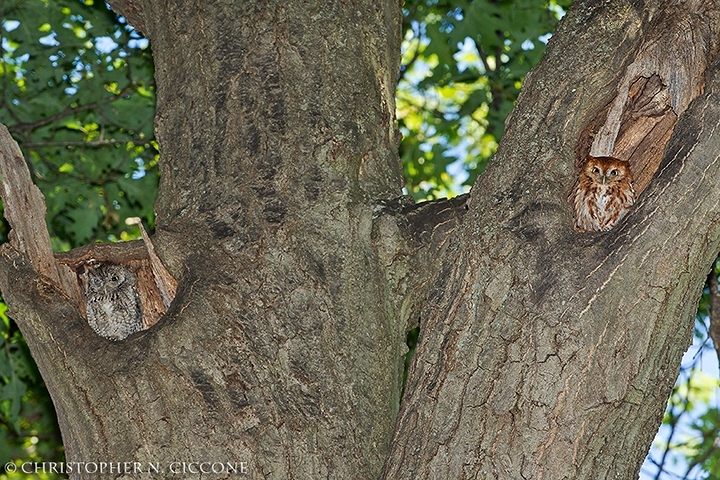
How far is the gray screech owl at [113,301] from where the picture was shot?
139 inches

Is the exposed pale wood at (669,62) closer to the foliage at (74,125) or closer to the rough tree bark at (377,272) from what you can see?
the rough tree bark at (377,272)

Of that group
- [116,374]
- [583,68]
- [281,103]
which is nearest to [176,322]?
[116,374]

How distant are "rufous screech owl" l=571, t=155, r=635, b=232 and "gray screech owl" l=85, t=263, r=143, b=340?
6.10 feet

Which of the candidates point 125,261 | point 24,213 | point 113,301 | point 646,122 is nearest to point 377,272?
point 125,261

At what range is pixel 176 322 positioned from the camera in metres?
2.58

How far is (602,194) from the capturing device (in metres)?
3.70

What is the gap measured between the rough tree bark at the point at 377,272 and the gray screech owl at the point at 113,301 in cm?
61

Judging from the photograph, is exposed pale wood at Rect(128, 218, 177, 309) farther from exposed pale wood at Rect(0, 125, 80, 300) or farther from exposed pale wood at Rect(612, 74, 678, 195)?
exposed pale wood at Rect(612, 74, 678, 195)

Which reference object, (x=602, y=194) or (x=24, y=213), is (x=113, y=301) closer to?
(x=24, y=213)

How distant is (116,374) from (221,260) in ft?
1.60

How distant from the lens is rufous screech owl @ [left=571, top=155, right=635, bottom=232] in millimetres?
3336

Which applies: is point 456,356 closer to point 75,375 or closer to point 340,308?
point 340,308

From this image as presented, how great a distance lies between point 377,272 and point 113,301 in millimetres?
1542

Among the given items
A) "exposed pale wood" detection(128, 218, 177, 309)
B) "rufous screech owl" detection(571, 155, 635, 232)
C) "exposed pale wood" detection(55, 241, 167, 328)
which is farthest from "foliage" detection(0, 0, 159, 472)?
"rufous screech owl" detection(571, 155, 635, 232)
